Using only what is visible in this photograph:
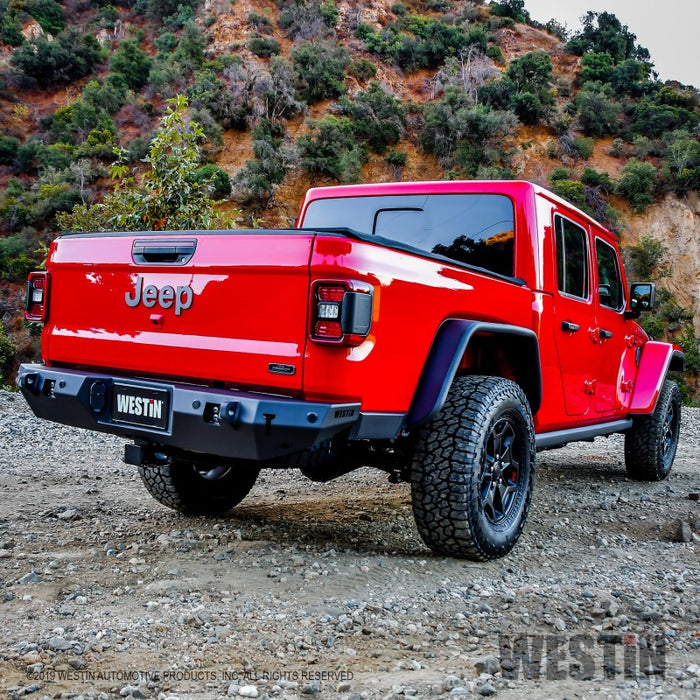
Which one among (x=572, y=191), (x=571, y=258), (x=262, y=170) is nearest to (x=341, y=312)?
(x=571, y=258)

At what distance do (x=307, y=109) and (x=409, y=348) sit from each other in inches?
1245

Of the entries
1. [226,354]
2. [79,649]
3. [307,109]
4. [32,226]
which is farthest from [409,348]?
[307,109]

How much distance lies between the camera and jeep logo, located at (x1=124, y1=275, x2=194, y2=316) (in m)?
2.87

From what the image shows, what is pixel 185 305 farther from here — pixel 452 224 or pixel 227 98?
pixel 227 98

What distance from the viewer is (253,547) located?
3.47 metres

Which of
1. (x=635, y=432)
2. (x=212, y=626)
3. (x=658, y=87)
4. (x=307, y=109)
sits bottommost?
(x=212, y=626)

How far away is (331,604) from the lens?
272 cm

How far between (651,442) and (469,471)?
3.48 m

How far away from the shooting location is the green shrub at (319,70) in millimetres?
33000

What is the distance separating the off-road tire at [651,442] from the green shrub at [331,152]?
920 inches

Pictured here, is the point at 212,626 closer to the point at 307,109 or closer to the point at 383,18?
the point at 307,109

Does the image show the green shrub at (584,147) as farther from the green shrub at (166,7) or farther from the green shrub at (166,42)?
the green shrub at (166,7)

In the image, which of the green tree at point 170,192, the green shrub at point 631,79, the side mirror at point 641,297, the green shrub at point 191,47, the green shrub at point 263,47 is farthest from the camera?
the green shrub at point 191,47

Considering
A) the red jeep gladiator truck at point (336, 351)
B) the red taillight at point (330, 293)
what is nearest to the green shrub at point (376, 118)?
the red jeep gladiator truck at point (336, 351)
